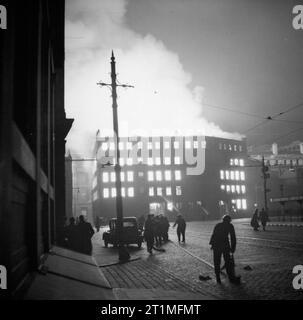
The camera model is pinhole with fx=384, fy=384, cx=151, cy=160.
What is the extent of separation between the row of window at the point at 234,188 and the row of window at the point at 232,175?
193cm

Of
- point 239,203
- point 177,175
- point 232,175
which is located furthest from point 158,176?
point 239,203

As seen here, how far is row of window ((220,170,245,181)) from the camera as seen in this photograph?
9125cm

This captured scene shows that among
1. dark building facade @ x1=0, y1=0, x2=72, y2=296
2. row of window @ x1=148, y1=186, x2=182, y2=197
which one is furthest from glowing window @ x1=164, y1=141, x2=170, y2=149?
dark building facade @ x1=0, y1=0, x2=72, y2=296

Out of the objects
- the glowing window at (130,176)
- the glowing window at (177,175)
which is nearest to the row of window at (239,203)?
the glowing window at (177,175)

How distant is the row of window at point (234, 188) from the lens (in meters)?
90.6

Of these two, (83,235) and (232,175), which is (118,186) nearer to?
(83,235)

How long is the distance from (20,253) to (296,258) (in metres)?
11.0

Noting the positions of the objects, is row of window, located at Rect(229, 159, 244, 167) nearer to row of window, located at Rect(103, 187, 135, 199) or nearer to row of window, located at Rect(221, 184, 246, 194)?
row of window, located at Rect(221, 184, 246, 194)

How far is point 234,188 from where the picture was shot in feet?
304

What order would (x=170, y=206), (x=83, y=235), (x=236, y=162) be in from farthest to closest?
(x=236, y=162)
(x=170, y=206)
(x=83, y=235)

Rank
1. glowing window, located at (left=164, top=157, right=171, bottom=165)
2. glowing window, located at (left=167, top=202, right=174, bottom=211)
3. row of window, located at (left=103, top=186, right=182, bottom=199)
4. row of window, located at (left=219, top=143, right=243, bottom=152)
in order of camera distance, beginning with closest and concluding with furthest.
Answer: row of window, located at (left=103, top=186, right=182, bottom=199), glowing window, located at (left=167, top=202, right=174, bottom=211), glowing window, located at (left=164, top=157, right=171, bottom=165), row of window, located at (left=219, top=143, right=243, bottom=152)

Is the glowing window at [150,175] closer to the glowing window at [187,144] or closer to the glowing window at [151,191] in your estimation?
the glowing window at [151,191]

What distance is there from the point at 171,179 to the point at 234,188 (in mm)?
16886
